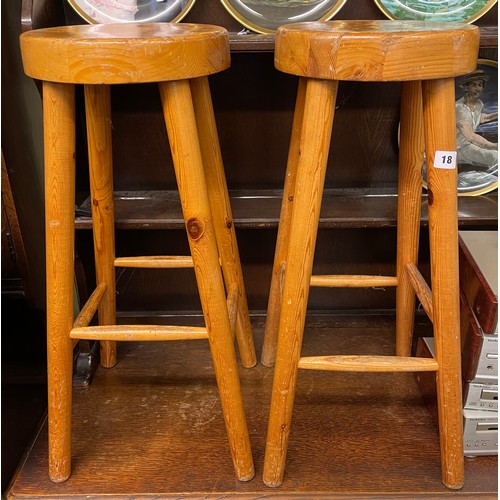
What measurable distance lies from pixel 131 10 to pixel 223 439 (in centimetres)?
94

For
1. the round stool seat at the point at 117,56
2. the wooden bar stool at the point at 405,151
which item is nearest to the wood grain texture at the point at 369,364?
the wooden bar stool at the point at 405,151

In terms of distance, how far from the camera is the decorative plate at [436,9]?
4.41 feet

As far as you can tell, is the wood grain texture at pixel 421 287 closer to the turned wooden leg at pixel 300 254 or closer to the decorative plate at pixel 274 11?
the turned wooden leg at pixel 300 254

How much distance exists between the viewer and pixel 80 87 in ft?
4.58

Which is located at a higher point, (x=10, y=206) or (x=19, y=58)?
(x=19, y=58)

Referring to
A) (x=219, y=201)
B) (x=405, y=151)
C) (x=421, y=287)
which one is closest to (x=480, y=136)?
(x=405, y=151)

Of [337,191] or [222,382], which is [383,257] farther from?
[222,382]

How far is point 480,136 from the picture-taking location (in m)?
1.49

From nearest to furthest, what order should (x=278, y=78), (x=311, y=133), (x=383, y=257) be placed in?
1. (x=311, y=133)
2. (x=278, y=78)
3. (x=383, y=257)

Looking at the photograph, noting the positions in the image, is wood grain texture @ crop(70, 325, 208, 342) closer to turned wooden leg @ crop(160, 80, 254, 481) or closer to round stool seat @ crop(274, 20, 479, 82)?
turned wooden leg @ crop(160, 80, 254, 481)

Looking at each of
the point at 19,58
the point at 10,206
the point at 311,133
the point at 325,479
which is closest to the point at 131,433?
the point at 325,479

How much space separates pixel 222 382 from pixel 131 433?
30 cm

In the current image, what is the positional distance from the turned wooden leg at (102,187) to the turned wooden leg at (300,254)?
1.54ft

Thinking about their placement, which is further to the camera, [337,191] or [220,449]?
[337,191]
